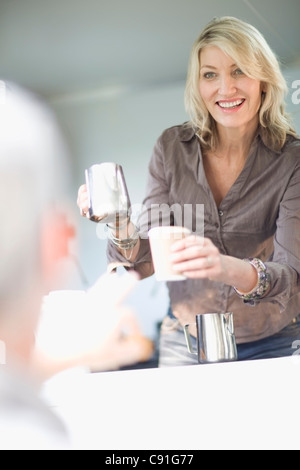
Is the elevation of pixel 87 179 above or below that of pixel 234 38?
below

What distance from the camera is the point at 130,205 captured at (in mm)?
1144

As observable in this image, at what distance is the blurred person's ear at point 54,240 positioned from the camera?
119cm

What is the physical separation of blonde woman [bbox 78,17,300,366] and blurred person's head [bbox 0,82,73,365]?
78mm

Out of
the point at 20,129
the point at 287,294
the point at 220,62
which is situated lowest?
the point at 287,294

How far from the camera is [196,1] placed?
1203 mm

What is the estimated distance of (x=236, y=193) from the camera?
118 cm

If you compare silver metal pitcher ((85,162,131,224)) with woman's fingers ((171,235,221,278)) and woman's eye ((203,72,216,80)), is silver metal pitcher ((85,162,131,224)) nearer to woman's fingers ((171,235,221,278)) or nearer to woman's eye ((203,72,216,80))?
woman's fingers ((171,235,221,278))

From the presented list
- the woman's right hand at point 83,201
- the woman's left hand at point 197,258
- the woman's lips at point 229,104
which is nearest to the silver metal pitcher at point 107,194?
the woman's right hand at point 83,201

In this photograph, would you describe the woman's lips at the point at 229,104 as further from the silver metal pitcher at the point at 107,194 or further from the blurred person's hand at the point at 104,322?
the blurred person's hand at the point at 104,322

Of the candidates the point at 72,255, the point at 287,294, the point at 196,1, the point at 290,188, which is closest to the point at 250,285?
the point at 287,294

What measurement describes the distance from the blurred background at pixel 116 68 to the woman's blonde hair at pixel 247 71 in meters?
0.02
